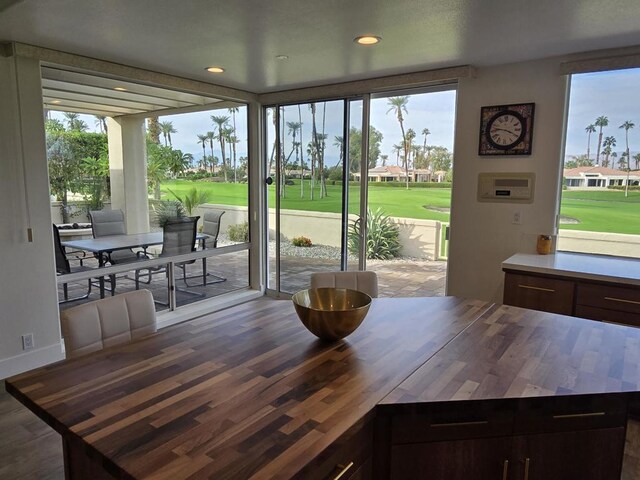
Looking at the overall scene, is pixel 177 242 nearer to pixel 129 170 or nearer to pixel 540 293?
pixel 129 170

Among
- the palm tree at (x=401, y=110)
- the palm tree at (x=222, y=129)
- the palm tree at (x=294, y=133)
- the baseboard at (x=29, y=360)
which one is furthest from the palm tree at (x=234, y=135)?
the baseboard at (x=29, y=360)

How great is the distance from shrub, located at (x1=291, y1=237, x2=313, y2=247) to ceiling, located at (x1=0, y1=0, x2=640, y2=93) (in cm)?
204

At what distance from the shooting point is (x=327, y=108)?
4.62 metres

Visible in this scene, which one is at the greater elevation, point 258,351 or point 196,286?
point 258,351

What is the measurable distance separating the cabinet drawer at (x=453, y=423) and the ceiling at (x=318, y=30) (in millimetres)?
1893

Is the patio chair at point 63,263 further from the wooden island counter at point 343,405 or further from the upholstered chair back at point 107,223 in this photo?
the wooden island counter at point 343,405

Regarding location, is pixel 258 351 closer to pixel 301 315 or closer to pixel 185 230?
pixel 301 315

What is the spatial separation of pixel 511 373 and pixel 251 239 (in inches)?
164

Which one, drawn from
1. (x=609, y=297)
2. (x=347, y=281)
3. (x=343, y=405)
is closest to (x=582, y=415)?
(x=343, y=405)

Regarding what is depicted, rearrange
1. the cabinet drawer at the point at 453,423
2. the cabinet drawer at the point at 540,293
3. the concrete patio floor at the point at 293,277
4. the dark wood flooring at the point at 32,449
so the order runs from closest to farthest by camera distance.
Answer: the cabinet drawer at the point at 453,423 → the dark wood flooring at the point at 32,449 → the cabinet drawer at the point at 540,293 → the concrete patio floor at the point at 293,277

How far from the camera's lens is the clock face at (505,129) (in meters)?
3.46

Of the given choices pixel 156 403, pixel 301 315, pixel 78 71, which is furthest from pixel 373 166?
pixel 156 403

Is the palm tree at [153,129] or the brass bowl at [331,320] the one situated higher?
the palm tree at [153,129]

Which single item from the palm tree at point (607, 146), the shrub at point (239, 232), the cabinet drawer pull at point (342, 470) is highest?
the palm tree at point (607, 146)
